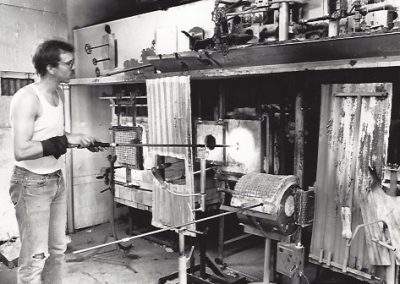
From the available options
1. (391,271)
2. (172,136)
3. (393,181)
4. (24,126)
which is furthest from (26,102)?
(391,271)

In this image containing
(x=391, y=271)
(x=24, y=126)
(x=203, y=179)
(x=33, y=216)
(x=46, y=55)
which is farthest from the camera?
(x=203, y=179)

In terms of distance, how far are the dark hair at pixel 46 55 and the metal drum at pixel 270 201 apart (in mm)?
2017

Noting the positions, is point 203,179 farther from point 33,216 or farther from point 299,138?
point 33,216

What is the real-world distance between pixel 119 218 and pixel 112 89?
8.17 feet

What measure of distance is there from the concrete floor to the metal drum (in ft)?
5.42

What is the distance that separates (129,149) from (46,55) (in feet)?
10.4

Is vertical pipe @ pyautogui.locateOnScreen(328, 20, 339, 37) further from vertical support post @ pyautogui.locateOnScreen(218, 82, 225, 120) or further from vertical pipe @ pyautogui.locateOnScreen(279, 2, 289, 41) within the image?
vertical support post @ pyautogui.locateOnScreen(218, 82, 225, 120)

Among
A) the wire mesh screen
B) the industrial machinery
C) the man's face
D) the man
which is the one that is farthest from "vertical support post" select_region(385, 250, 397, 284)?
the wire mesh screen

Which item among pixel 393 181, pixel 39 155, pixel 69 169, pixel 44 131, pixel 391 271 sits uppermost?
pixel 44 131

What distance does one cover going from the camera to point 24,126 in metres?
3.10

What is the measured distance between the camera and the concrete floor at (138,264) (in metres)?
5.38

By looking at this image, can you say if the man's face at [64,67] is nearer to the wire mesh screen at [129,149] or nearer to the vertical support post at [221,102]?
the vertical support post at [221,102]

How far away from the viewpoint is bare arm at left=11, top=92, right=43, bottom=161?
3.06 meters

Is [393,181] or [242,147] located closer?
[393,181]
